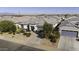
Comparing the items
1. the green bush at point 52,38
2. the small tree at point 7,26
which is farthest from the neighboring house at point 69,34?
the small tree at point 7,26

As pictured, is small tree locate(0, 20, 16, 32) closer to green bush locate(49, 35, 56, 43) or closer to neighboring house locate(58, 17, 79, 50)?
green bush locate(49, 35, 56, 43)

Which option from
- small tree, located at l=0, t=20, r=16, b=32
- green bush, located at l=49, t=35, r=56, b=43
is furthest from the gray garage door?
small tree, located at l=0, t=20, r=16, b=32

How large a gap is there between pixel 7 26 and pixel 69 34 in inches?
50.2

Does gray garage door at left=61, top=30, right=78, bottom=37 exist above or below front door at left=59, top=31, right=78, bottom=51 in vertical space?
above

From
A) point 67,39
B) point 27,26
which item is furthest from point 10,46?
point 67,39

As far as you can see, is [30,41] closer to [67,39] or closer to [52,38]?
[52,38]

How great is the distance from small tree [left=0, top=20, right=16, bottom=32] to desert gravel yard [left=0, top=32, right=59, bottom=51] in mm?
105

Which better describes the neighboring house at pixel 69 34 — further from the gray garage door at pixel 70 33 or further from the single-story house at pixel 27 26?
the single-story house at pixel 27 26

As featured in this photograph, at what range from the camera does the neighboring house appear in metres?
4.83

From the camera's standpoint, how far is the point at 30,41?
16.0 ft

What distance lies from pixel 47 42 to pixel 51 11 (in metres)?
0.64

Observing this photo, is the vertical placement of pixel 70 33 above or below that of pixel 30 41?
above
